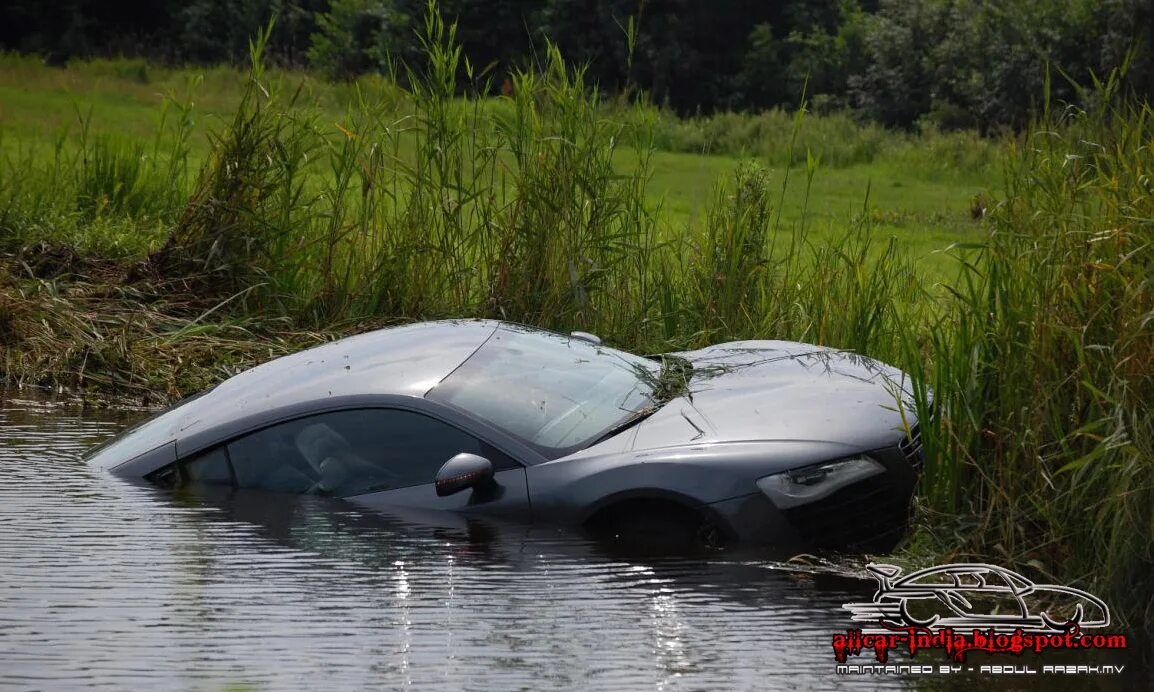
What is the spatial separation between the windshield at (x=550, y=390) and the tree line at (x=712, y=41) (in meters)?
31.0

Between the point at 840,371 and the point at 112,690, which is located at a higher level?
the point at 840,371

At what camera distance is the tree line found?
3838cm

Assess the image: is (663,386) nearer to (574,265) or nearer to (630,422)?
(630,422)

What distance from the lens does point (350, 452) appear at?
5816mm

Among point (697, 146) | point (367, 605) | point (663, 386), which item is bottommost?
point (697, 146)

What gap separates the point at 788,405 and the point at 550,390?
905 millimetres

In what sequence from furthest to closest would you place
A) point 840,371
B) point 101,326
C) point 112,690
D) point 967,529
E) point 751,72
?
point 751,72 < point 101,326 < point 840,371 < point 967,529 < point 112,690

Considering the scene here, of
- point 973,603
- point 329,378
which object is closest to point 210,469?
point 329,378

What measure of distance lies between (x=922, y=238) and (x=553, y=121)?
10.8 m

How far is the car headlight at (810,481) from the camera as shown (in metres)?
5.23

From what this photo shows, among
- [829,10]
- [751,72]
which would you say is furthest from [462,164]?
[829,10]

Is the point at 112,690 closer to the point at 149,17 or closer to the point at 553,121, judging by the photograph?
the point at 553,121

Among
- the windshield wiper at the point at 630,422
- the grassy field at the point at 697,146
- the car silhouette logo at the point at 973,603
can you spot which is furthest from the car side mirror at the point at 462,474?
the grassy field at the point at 697,146

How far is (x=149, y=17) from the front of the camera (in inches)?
2205
